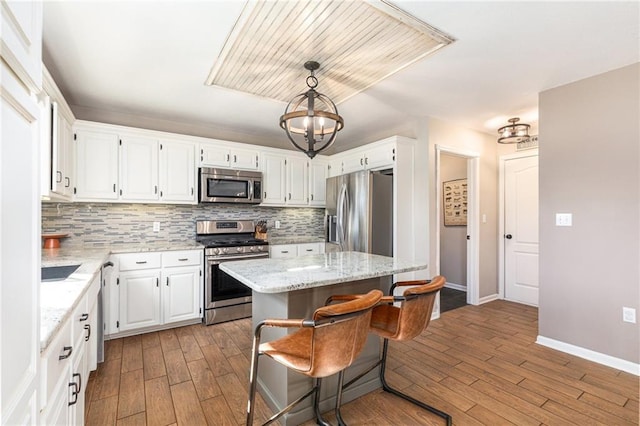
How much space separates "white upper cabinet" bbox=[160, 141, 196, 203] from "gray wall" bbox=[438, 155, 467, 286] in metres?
3.98

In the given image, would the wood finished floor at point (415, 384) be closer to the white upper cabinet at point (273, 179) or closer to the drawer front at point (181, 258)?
the drawer front at point (181, 258)

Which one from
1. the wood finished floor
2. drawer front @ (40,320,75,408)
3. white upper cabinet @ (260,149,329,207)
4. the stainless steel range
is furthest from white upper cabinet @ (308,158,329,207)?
drawer front @ (40,320,75,408)

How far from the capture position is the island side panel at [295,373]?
5.96ft

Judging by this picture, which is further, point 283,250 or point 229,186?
point 283,250

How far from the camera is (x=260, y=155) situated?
13.5 ft

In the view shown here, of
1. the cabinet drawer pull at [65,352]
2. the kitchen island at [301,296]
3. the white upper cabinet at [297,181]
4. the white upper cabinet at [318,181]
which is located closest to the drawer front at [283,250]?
the white upper cabinet at [297,181]

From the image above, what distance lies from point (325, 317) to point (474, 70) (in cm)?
241

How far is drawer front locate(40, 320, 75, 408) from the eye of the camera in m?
0.92

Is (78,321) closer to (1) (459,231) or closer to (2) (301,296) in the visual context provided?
(2) (301,296)

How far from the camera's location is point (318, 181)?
4637mm

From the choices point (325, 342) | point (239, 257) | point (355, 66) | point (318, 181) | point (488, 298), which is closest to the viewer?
point (325, 342)

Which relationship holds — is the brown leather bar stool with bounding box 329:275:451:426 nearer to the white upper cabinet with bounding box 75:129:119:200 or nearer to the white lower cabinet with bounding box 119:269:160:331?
the white lower cabinet with bounding box 119:269:160:331

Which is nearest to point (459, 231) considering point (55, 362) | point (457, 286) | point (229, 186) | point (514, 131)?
point (457, 286)

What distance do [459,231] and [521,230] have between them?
38.1 inches
